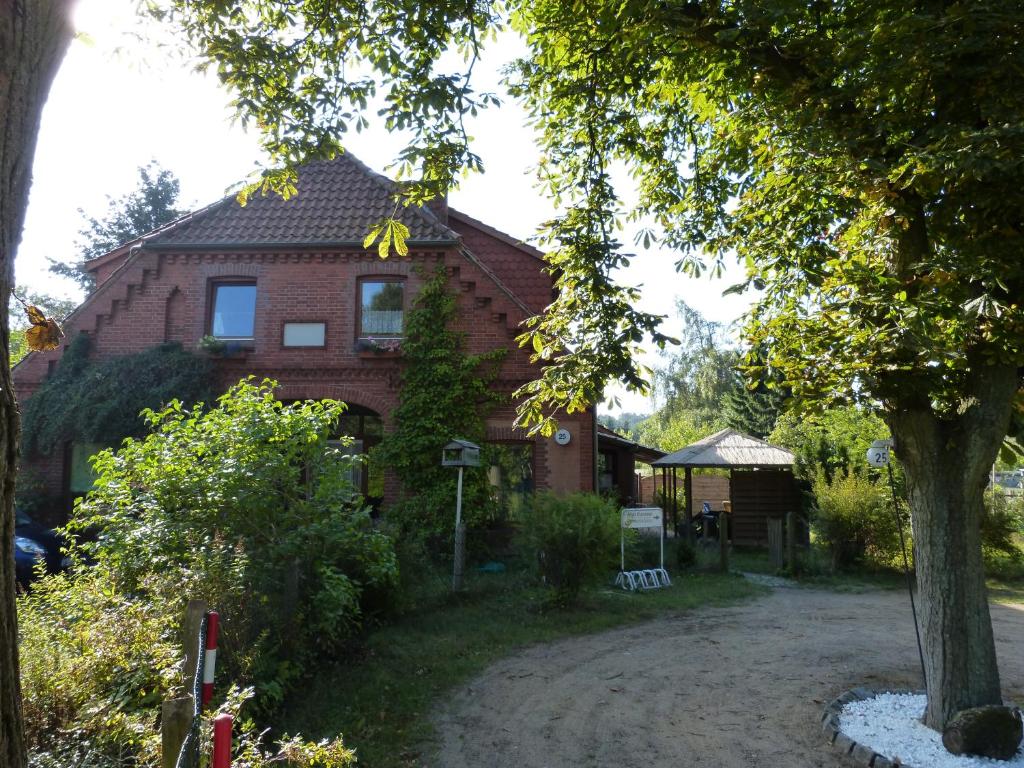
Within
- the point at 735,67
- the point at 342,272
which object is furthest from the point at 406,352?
the point at 735,67

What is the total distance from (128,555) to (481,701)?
3411 mm

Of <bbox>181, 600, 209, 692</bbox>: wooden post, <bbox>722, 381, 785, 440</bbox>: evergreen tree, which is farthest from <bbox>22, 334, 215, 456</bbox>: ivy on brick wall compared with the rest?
<bbox>722, 381, 785, 440</bbox>: evergreen tree

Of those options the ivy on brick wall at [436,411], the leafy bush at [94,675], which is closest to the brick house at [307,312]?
the ivy on brick wall at [436,411]

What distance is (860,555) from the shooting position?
15.4 m

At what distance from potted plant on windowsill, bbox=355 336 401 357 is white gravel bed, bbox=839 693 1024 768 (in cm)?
1043

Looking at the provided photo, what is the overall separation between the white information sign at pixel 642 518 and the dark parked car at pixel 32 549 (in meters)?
9.00

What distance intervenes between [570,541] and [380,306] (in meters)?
7.44

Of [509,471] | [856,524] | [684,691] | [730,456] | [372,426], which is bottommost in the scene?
[684,691]

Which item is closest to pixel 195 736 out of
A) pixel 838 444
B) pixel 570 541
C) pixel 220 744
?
pixel 220 744

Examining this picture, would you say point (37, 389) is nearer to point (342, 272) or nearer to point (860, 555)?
point (342, 272)

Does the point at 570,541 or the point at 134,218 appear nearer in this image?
the point at 570,541

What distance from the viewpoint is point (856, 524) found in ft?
49.3

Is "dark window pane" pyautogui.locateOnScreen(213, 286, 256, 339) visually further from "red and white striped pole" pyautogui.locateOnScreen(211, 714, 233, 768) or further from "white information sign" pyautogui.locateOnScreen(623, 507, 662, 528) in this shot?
"red and white striped pole" pyautogui.locateOnScreen(211, 714, 233, 768)

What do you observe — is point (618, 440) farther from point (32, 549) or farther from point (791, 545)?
point (32, 549)
